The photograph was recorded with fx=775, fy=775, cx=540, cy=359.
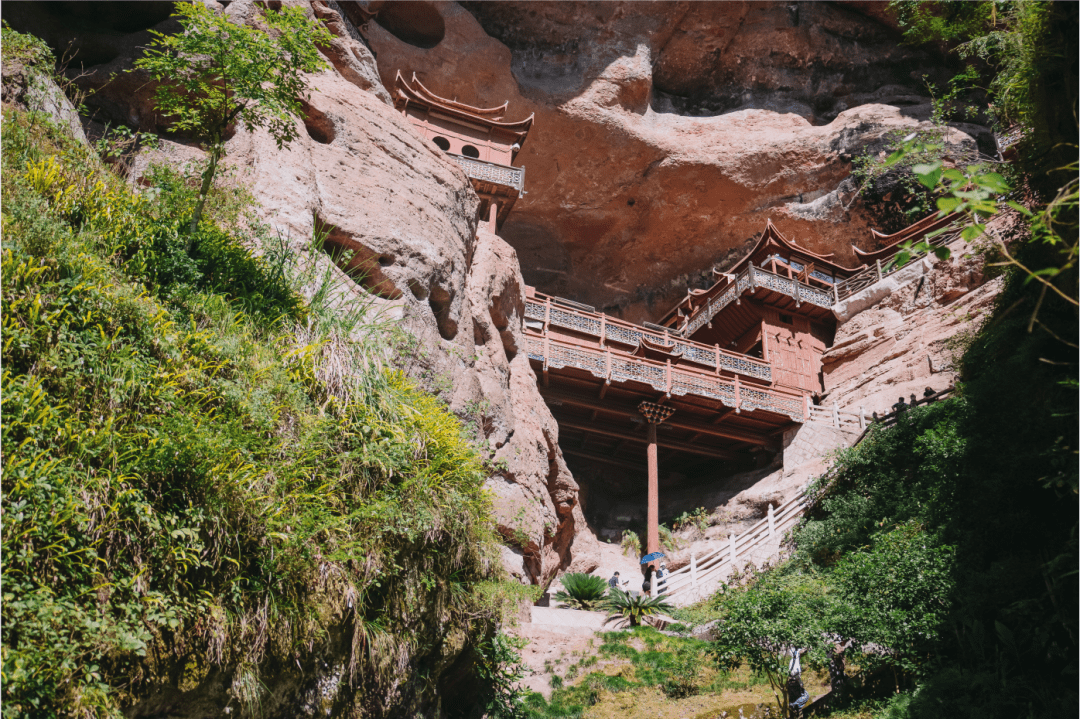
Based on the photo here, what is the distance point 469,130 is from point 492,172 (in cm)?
255

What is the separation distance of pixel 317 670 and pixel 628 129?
24.0 metres

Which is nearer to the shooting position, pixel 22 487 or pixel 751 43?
pixel 22 487

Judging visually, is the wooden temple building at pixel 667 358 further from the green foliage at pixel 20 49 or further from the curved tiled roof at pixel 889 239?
the green foliage at pixel 20 49

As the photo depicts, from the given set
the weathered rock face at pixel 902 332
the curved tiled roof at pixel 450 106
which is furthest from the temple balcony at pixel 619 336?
the curved tiled roof at pixel 450 106

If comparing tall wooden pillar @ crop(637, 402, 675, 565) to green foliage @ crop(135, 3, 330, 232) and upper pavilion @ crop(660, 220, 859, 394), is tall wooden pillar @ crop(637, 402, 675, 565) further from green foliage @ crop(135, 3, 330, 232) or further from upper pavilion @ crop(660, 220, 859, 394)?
green foliage @ crop(135, 3, 330, 232)

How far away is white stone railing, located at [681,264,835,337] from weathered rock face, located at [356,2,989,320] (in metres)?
3.49

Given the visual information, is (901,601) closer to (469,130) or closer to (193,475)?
(193,475)

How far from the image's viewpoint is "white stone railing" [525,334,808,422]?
1895 cm

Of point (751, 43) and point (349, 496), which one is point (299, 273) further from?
point (751, 43)

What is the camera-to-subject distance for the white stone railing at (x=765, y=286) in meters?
23.7

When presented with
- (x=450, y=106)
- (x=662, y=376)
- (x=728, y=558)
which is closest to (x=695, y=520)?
(x=662, y=376)

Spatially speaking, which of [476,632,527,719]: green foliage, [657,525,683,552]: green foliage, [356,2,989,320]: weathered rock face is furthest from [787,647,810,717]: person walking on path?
[356,2,989,320]: weathered rock face

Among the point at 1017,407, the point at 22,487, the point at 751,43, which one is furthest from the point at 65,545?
the point at 751,43

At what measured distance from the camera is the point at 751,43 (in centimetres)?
2847
